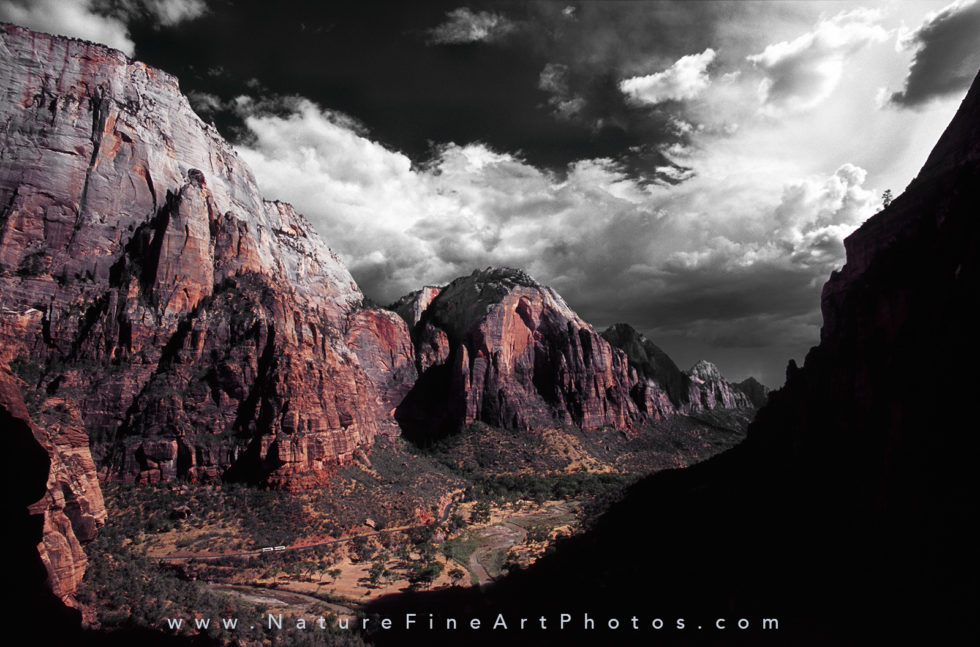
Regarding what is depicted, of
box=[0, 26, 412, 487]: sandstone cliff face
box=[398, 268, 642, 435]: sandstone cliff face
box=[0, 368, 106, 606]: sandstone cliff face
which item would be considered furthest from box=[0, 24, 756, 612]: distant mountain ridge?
box=[398, 268, 642, 435]: sandstone cliff face

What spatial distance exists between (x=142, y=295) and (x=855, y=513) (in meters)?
85.5

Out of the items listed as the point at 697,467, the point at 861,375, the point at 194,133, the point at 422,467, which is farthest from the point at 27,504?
the point at 194,133

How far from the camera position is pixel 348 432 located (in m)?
76.5

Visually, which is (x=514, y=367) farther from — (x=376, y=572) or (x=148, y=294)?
(x=376, y=572)

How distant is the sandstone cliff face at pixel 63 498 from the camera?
14.4 metres

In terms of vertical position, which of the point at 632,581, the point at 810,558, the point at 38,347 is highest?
the point at 38,347

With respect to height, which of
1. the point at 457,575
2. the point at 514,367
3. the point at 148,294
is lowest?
the point at 457,575

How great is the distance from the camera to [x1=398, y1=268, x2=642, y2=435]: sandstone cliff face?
129 metres

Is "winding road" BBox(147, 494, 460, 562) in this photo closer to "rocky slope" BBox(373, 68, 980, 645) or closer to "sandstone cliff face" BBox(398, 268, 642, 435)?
"rocky slope" BBox(373, 68, 980, 645)

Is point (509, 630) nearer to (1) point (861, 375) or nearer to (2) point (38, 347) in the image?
(1) point (861, 375)

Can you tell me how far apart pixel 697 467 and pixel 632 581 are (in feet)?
133

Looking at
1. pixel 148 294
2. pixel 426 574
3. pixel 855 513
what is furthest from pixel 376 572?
pixel 148 294

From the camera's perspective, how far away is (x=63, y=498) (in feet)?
69.6

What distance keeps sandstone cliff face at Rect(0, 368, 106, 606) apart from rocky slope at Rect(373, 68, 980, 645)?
21151 millimetres
